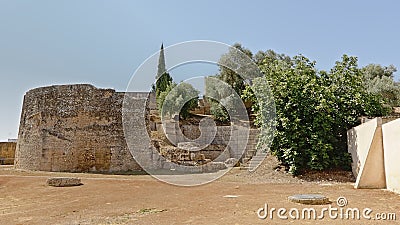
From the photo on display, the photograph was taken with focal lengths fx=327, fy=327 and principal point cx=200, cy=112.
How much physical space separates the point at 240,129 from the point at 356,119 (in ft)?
33.9

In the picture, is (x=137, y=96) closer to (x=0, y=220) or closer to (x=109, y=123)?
(x=109, y=123)

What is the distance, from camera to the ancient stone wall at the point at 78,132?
16.3m

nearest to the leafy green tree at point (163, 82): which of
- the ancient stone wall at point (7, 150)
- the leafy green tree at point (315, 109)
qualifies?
the ancient stone wall at point (7, 150)

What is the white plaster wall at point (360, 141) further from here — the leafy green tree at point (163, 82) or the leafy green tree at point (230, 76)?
the leafy green tree at point (163, 82)

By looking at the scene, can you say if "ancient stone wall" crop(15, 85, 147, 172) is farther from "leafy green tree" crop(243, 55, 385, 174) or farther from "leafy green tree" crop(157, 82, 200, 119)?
"leafy green tree" crop(157, 82, 200, 119)

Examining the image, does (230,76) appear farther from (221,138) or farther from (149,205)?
(149,205)

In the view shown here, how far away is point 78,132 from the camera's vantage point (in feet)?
53.9

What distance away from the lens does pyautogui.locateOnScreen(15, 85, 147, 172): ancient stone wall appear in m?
16.3

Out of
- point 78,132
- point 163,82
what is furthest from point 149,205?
point 163,82

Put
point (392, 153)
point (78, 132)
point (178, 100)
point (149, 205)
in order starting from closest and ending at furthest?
point (149, 205) → point (392, 153) → point (78, 132) → point (178, 100)

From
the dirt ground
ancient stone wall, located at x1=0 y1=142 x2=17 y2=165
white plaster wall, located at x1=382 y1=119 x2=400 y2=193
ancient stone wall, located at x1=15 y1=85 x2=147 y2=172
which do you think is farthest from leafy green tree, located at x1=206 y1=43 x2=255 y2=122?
ancient stone wall, located at x1=0 y1=142 x2=17 y2=165

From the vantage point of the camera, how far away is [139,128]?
17031 millimetres

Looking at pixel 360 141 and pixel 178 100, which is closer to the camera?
pixel 360 141

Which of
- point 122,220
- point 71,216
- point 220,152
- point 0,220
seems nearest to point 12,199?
point 0,220
